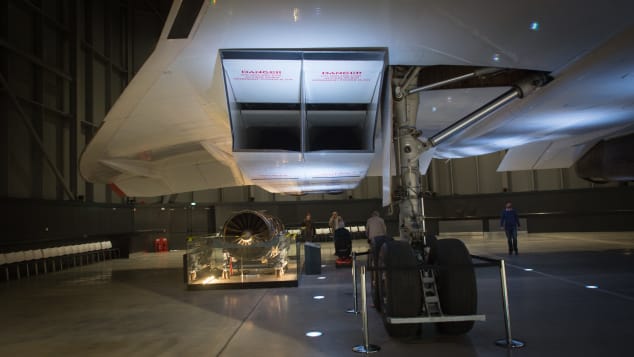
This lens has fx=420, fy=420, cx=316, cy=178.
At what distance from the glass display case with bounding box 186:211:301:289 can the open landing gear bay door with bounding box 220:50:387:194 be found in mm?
1609

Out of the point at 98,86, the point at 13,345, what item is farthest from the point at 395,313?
the point at 98,86

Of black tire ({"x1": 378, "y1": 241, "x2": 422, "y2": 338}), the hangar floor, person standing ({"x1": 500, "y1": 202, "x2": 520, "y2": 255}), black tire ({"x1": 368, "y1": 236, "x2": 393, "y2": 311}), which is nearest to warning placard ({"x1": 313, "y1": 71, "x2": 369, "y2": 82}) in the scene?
black tire ({"x1": 368, "y1": 236, "x2": 393, "y2": 311})

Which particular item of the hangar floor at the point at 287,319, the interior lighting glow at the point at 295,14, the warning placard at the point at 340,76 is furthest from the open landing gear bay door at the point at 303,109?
the hangar floor at the point at 287,319

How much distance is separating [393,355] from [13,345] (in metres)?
4.42

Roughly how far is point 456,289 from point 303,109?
312cm

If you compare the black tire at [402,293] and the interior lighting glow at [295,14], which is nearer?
the interior lighting glow at [295,14]

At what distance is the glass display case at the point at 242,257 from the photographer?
865cm

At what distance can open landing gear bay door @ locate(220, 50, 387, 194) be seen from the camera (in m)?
5.25

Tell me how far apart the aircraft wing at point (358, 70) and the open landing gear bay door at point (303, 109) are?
1.4 inches

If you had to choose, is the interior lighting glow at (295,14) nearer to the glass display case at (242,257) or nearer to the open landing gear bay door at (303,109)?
the open landing gear bay door at (303,109)

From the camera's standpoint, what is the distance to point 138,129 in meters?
7.62

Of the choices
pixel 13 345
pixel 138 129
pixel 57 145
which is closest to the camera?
pixel 13 345

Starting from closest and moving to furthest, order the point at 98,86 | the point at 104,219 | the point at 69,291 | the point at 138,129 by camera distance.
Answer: the point at 138,129 → the point at 69,291 → the point at 104,219 → the point at 98,86

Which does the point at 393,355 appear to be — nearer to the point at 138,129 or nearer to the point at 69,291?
the point at 138,129
